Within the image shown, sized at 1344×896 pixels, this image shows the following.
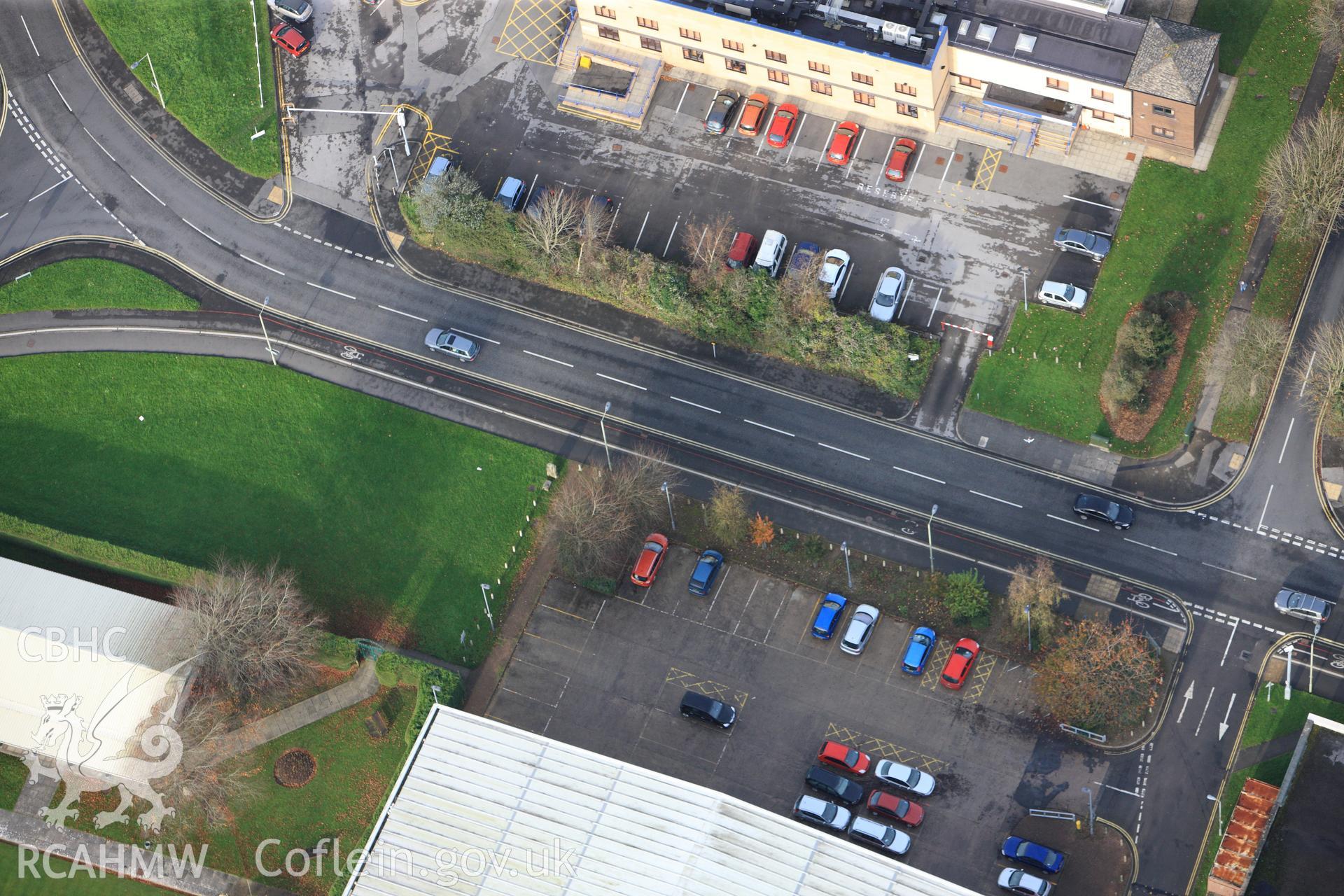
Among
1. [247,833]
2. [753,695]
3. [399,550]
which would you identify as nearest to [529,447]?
[399,550]

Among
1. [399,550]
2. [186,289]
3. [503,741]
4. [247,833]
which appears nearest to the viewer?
[503,741]

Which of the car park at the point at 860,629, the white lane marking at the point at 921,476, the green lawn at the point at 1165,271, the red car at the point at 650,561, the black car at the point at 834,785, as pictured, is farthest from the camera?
the green lawn at the point at 1165,271

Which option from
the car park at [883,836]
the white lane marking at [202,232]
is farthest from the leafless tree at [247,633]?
the car park at [883,836]

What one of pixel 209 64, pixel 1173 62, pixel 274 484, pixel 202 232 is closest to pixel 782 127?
pixel 1173 62

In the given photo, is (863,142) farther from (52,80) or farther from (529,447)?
(52,80)

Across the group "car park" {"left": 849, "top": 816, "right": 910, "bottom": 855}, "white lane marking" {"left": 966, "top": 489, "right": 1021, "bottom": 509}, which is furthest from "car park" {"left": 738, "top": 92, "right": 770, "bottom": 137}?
"car park" {"left": 849, "top": 816, "right": 910, "bottom": 855}

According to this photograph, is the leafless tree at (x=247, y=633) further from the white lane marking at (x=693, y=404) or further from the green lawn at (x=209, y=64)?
the green lawn at (x=209, y=64)
